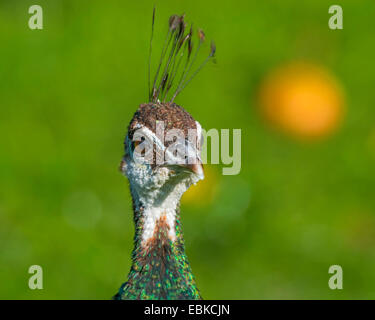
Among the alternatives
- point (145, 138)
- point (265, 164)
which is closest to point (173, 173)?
point (145, 138)

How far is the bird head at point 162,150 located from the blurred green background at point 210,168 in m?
1.24

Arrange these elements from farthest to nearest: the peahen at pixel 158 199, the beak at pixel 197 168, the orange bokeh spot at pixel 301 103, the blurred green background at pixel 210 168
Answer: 1. the orange bokeh spot at pixel 301 103
2. the blurred green background at pixel 210 168
3. the peahen at pixel 158 199
4. the beak at pixel 197 168

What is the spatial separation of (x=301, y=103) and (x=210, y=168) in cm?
56

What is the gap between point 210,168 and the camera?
3.77 meters

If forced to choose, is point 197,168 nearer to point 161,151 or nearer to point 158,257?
point 161,151

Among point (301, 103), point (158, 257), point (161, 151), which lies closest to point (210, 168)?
point (301, 103)

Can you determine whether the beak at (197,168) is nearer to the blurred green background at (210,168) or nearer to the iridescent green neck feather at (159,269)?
the iridescent green neck feather at (159,269)

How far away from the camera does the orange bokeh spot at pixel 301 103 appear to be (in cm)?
403

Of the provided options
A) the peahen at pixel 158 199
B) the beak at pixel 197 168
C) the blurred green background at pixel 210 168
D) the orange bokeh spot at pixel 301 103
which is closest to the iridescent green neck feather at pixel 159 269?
the peahen at pixel 158 199

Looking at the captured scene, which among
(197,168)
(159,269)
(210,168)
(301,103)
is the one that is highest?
(301,103)

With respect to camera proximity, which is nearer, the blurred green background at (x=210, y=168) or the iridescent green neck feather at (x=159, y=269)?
the iridescent green neck feather at (x=159, y=269)

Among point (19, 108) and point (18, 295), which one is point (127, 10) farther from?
point (18, 295)

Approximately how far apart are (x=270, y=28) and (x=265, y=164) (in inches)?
32.0

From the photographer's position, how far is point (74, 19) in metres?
4.31
